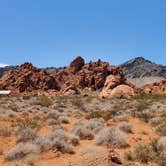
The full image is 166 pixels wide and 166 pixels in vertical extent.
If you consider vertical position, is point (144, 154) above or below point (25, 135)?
below

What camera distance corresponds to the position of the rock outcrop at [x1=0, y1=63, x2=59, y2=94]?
84.5 m

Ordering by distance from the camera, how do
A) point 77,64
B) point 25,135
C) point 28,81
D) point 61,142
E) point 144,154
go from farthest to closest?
point 77,64, point 28,81, point 25,135, point 61,142, point 144,154

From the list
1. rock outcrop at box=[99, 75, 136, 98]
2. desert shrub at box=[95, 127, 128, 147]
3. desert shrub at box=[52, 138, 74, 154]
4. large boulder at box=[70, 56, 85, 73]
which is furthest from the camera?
large boulder at box=[70, 56, 85, 73]

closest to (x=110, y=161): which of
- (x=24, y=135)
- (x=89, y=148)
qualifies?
(x=89, y=148)

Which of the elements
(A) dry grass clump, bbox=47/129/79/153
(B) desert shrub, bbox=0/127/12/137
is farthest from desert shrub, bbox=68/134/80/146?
(B) desert shrub, bbox=0/127/12/137

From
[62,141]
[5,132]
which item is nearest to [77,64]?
[5,132]

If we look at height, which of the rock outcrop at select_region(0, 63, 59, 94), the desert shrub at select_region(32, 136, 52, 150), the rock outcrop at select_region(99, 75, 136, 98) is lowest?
the desert shrub at select_region(32, 136, 52, 150)

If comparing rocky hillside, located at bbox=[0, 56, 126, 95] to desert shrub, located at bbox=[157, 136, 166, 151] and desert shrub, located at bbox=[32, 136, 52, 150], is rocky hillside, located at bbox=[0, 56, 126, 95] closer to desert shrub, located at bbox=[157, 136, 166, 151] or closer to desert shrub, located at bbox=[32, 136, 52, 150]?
desert shrub, located at bbox=[32, 136, 52, 150]

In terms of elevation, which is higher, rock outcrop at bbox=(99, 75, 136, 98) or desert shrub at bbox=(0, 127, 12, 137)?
rock outcrop at bbox=(99, 75, 136, 98)

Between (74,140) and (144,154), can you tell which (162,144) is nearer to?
(144,154)

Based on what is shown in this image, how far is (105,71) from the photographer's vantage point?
90.8 m

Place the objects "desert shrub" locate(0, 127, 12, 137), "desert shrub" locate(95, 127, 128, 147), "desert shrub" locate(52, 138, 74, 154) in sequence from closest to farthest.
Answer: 1. "desert shrub" locate(52, 138, 74, 154)
2. "desert shrub" locate(95, 127, 128, 147)
3. "desert shrub" locate(0, 127, 12, 137)

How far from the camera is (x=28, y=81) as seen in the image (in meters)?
86.1

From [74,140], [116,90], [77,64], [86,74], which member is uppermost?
[77,64]
